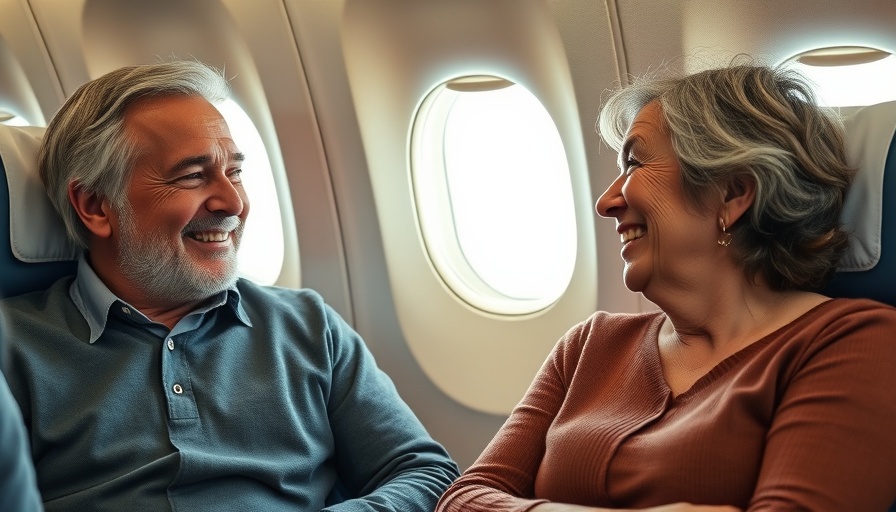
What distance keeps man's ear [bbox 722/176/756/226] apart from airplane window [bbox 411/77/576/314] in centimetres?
144

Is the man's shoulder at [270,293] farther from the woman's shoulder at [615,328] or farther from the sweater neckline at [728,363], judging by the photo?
the sweater neckline at [728,363]

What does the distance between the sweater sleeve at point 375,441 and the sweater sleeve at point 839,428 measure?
91cm

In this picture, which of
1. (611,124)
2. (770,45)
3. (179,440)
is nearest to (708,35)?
(770,45)

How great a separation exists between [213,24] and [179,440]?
1883 mm

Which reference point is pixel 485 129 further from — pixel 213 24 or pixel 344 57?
pixel 213 24

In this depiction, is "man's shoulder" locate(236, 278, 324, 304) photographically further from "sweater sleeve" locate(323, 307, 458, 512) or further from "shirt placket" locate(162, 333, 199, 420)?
"shirt placket" locate(162, 333, 199, 420)

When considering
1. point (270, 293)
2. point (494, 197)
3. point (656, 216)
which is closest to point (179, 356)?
point (270, 293)

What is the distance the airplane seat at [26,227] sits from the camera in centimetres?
251

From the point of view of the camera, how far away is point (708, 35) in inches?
106

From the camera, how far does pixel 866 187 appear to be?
2010 millimetres

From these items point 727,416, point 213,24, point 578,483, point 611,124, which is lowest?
point 578,483

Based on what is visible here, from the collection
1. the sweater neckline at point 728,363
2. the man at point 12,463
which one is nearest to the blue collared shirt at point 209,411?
the sweater neckline at point 728,363

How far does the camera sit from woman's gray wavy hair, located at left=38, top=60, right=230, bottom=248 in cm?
259

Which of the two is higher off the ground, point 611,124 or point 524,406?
point 611,124
